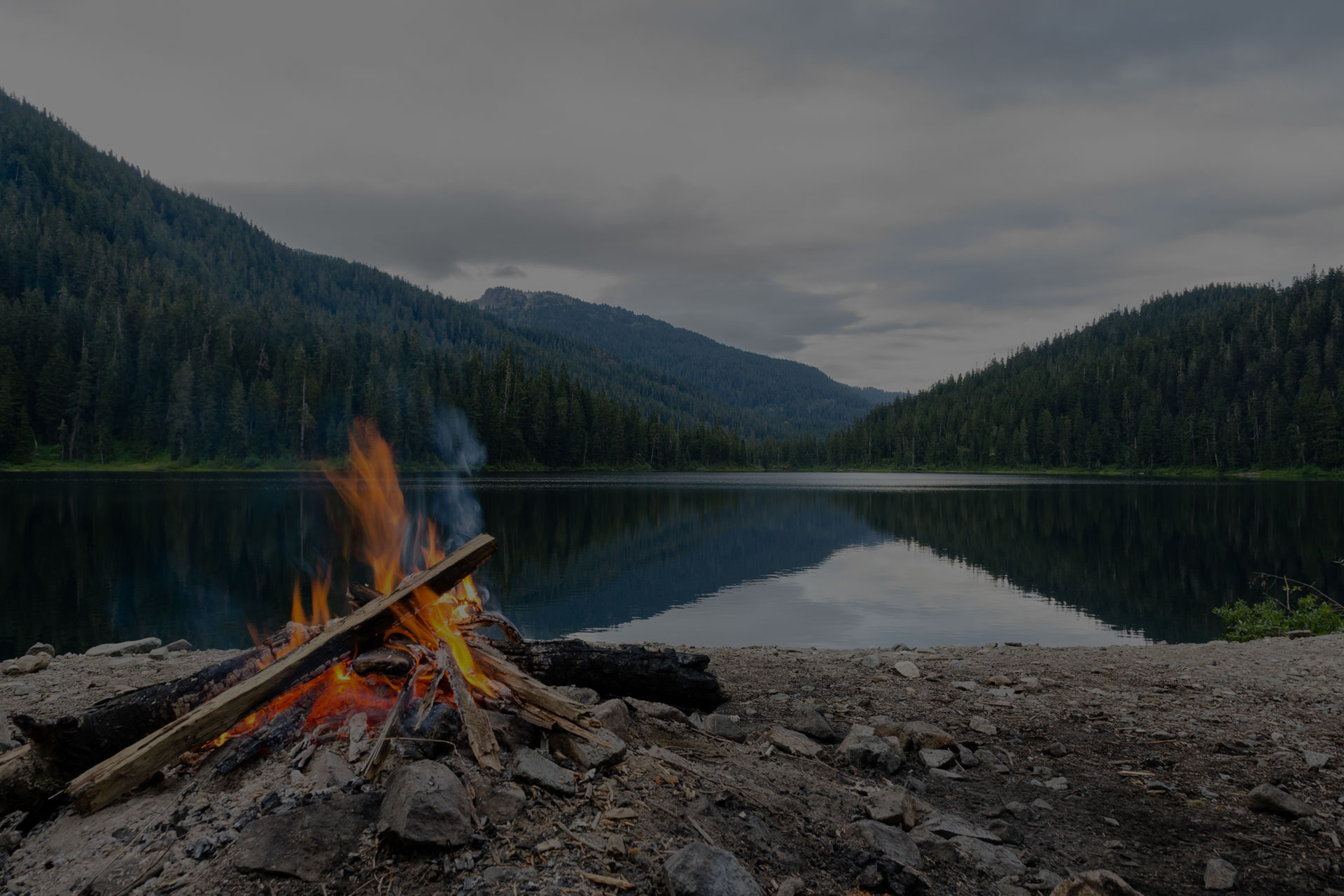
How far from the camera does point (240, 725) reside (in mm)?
5371

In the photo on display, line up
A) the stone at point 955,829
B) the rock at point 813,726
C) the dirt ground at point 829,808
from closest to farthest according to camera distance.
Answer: the dirt ground at point 829,808 < the stone at point 955,829 < the rock at point 813,726

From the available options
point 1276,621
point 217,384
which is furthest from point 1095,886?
point 217,384

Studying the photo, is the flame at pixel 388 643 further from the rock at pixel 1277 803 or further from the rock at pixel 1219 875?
the rock at pixel 1277 803

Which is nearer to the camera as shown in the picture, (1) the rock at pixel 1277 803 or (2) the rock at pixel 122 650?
(1) the rock at pixel 1277 803

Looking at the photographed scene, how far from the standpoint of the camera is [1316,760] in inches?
262

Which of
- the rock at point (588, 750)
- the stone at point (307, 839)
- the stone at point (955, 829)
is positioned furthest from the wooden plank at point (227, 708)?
the stone at point (955, 829)

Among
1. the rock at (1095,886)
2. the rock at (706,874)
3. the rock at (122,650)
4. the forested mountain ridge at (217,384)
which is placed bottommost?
the rock at (122,650)

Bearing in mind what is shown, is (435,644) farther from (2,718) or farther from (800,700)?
(2,718)

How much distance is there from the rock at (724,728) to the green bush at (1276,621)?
45.2ft

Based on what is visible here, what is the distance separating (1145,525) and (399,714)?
164ft

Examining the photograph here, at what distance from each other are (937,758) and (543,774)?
171 inches

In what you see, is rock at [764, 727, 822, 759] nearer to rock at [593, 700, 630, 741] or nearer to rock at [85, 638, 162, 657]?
rock at [593, 700, 630, 741]

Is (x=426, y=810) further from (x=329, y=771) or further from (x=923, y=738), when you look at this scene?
(x=923, y=738)

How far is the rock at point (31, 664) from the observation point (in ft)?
33.6
